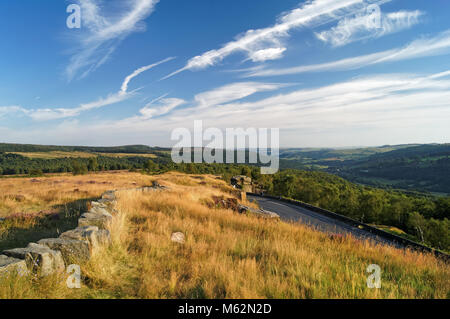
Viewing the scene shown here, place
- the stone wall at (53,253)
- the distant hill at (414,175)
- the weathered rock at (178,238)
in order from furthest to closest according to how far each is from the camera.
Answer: the distant hill at (414,175) < the weathered rock at (178,238) < the stone wall at (53,253)

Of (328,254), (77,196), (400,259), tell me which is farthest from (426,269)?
(77,196)

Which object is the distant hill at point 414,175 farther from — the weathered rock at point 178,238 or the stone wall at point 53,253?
the stone wall at point 53,253

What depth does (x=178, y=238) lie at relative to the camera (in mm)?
5777

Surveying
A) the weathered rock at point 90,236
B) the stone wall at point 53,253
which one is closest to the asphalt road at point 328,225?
the weathered rock at point 90,236

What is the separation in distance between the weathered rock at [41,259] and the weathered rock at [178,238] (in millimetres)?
2522

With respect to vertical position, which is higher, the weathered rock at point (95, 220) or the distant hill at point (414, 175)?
the weathered rock at point (95, 220)

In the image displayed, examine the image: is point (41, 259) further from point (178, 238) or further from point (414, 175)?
point (414, 175)

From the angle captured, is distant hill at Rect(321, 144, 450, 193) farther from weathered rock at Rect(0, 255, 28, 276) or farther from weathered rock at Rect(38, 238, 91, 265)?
weathered rock at Rect(0, 255, 28, 276)

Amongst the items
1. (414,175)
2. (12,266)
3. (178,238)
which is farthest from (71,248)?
(414,175)

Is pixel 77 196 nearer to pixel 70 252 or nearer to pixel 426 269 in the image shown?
pixel 70 252

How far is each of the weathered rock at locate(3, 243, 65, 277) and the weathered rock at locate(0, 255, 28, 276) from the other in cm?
11

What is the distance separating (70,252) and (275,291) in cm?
371

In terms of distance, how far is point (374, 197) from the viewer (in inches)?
1954

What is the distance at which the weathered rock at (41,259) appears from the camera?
331 centimetres
